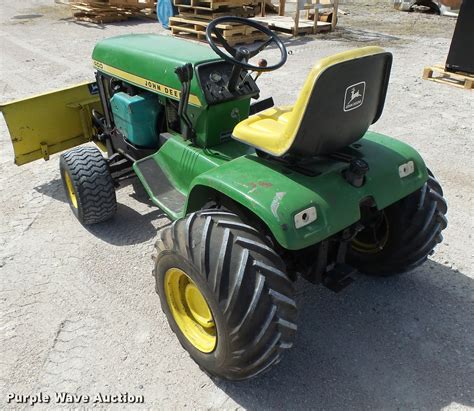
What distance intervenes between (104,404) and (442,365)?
1823 mm

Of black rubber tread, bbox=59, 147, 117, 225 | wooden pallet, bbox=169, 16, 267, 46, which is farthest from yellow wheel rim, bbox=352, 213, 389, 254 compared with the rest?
wooden pallet, bbox=169, 16, 267, 46

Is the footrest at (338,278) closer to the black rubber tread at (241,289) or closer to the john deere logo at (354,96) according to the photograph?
the black rubber tread at (241,289)

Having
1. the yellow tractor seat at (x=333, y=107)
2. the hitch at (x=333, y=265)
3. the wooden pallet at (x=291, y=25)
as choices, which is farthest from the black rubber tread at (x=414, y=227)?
the wooden pallet at (x=291, y=25)

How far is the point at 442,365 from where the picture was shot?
2418 mm

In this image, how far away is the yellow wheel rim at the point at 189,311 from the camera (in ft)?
7.63

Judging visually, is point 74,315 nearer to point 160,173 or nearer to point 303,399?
point 160,173

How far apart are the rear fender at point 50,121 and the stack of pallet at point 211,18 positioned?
205 inches

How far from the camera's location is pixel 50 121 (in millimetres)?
4094

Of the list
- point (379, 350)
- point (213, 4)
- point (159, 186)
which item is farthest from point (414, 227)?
point (213, 4)

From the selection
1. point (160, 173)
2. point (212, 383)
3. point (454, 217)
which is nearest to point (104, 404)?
point (212, 383)

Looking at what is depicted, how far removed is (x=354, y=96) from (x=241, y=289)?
3.43ft

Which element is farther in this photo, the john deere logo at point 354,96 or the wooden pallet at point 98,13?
the wooden pallet at point 98,13

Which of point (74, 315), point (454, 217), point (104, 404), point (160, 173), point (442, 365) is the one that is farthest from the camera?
point (454, 217)

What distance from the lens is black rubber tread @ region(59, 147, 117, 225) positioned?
3359 mm
